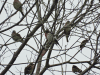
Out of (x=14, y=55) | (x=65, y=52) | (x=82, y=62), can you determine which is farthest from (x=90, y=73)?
(x=14, y=55)

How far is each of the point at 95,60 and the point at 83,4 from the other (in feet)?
5.01

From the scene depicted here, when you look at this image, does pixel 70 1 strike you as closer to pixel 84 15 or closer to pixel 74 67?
pixel 84 15

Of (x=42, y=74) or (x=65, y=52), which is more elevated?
(x=65, y=52)

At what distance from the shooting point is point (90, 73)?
9.09ft

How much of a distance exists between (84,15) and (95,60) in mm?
1256

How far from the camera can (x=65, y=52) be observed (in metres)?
2.36

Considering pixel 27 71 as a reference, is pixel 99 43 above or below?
above

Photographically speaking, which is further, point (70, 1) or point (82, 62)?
point (70, 1)

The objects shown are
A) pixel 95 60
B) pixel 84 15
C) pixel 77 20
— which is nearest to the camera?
pixel 95 60

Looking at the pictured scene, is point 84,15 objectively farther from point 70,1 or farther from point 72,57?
point 72,57

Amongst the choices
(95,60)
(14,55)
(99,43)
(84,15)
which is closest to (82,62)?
(95,60)

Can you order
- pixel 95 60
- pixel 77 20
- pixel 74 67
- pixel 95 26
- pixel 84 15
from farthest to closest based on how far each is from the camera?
pixel 74 67 < pixel 77 20 < pixel 84 15 < pixel 95 26 < pixel 95 60

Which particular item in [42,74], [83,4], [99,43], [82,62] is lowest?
[42,74]

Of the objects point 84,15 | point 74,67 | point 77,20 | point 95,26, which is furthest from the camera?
point 74,67
